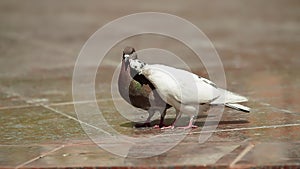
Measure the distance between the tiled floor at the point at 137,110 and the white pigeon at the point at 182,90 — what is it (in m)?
0.16

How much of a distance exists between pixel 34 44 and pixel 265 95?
167 inches

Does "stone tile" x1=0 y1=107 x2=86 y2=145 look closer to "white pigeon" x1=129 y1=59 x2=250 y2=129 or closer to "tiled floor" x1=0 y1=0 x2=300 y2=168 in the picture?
"tiled floor" x1=0 y1=0 x2=300 y2=168

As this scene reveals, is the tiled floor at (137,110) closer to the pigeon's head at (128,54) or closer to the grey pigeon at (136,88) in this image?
the grey pigeon at (136,88)

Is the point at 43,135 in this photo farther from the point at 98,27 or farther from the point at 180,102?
the point at 98,27

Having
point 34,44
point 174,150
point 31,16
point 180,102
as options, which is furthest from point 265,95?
point 31,16

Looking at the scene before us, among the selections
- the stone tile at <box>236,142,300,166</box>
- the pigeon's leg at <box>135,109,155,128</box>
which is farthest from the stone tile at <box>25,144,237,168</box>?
the pigeon's leg at <box>135,109,155,128</box>

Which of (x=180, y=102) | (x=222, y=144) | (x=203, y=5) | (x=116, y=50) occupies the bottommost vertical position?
(x=222, y=144)

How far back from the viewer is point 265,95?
17.6 feet

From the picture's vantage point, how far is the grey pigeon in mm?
4109

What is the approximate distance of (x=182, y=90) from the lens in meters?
4.06

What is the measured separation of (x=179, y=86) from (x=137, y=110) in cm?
91

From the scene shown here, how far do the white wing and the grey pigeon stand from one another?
0.16ft

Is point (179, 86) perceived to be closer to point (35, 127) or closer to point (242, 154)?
point (242, 154)

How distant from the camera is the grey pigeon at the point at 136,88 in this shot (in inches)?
162
